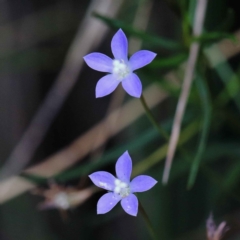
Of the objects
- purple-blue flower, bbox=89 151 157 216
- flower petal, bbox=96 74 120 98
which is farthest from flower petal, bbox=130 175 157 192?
flower petal, bbox=96 74 120 98

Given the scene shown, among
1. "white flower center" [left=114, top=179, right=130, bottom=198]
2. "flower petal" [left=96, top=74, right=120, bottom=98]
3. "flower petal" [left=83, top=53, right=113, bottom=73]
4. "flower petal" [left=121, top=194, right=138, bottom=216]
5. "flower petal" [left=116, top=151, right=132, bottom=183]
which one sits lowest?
"flower petal" [left=121, top=194, right=138, bottom=216]

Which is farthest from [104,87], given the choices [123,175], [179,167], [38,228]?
[38,228]

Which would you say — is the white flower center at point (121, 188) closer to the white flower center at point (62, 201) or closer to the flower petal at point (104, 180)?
the flower petal at point (104, 180)

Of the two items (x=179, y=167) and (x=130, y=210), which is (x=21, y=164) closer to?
(x=179, y=167)

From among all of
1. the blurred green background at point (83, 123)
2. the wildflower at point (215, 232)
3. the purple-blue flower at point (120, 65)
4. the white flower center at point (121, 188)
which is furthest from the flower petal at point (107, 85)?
the blurred green background at point (83, 123)

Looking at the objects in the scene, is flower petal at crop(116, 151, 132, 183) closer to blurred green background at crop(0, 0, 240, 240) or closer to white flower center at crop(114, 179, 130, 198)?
white flower center at crop(114, 179, 130, 198)

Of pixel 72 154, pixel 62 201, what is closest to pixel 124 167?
pixel 62 201

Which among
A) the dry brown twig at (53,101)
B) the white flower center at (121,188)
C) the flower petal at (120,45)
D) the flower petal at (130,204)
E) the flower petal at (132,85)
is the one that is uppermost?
the dry brown twig at (53,101)
